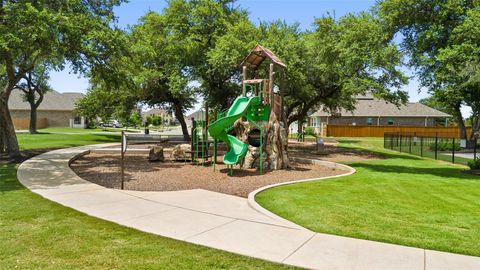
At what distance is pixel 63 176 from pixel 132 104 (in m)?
22.1

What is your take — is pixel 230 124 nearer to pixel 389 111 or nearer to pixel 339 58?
pixel 339 58

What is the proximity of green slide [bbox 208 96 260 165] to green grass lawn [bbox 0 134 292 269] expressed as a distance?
21.6 ft

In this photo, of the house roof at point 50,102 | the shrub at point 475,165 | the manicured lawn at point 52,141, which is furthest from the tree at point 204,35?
the house roof at point 50,102

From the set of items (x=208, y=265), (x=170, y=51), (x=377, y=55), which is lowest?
(x=208, y=265)

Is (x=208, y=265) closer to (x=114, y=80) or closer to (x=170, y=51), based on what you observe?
(x=114, y=80)

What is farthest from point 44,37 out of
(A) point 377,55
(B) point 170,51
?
(B) point 170,51

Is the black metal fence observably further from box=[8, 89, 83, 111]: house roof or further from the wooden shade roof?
box=[8, 89, 83, 111]: house roof

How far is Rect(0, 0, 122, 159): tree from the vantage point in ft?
39.1

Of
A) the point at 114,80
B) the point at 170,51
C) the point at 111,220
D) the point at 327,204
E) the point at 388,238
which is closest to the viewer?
the point at 388,238

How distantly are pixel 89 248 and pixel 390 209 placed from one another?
19.3 ft

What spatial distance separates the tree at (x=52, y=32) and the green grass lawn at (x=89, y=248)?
23.8 feet

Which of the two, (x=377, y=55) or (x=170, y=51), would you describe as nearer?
(x=377, y=55)

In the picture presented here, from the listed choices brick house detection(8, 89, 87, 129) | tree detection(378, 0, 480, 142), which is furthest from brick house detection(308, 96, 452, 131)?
brick house detection(8, 89, 87, 129)

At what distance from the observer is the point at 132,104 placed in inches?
1292
